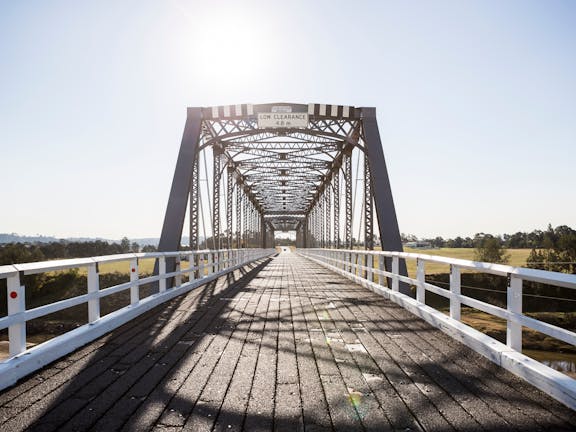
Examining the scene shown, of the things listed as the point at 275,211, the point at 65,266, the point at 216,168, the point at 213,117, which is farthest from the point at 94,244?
the point at 65,266

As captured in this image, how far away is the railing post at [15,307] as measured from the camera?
13.8 ft

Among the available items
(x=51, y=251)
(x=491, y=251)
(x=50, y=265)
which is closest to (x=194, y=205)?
(x=50, y=265)

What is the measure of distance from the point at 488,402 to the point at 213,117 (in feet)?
47.3

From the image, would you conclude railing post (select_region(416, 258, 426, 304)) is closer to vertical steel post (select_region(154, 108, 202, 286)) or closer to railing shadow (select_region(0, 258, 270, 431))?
railing shadow (select_region(0, 258, 270, 431))

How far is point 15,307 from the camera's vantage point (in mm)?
4262

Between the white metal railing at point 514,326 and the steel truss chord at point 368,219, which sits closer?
the white metal railing at point 514,326

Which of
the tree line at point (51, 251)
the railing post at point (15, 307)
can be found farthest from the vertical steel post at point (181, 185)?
the tree line at point (51, 251)

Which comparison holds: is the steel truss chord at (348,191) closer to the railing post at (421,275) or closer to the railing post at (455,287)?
the railing post at (421,275)

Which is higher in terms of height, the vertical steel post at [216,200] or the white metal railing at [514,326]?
the vertical steel post at [216,200]

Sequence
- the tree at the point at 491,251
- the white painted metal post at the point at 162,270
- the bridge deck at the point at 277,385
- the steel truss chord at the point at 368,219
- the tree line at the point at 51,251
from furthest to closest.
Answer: the tree at the point at 491,251
the tree line at the point at 51,251
the steel truss chord at the point at 368,219
the white painted metal post at the point at 162,270
the bridge deck at the point at 277,385

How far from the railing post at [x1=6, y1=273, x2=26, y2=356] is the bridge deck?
37 centimetres

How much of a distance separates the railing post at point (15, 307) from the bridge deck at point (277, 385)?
375 millimetres

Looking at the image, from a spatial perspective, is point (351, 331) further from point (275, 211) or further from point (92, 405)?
point (275, 211)

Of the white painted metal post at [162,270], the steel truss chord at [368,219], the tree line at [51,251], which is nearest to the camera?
the white painted metal post at [162,270]
